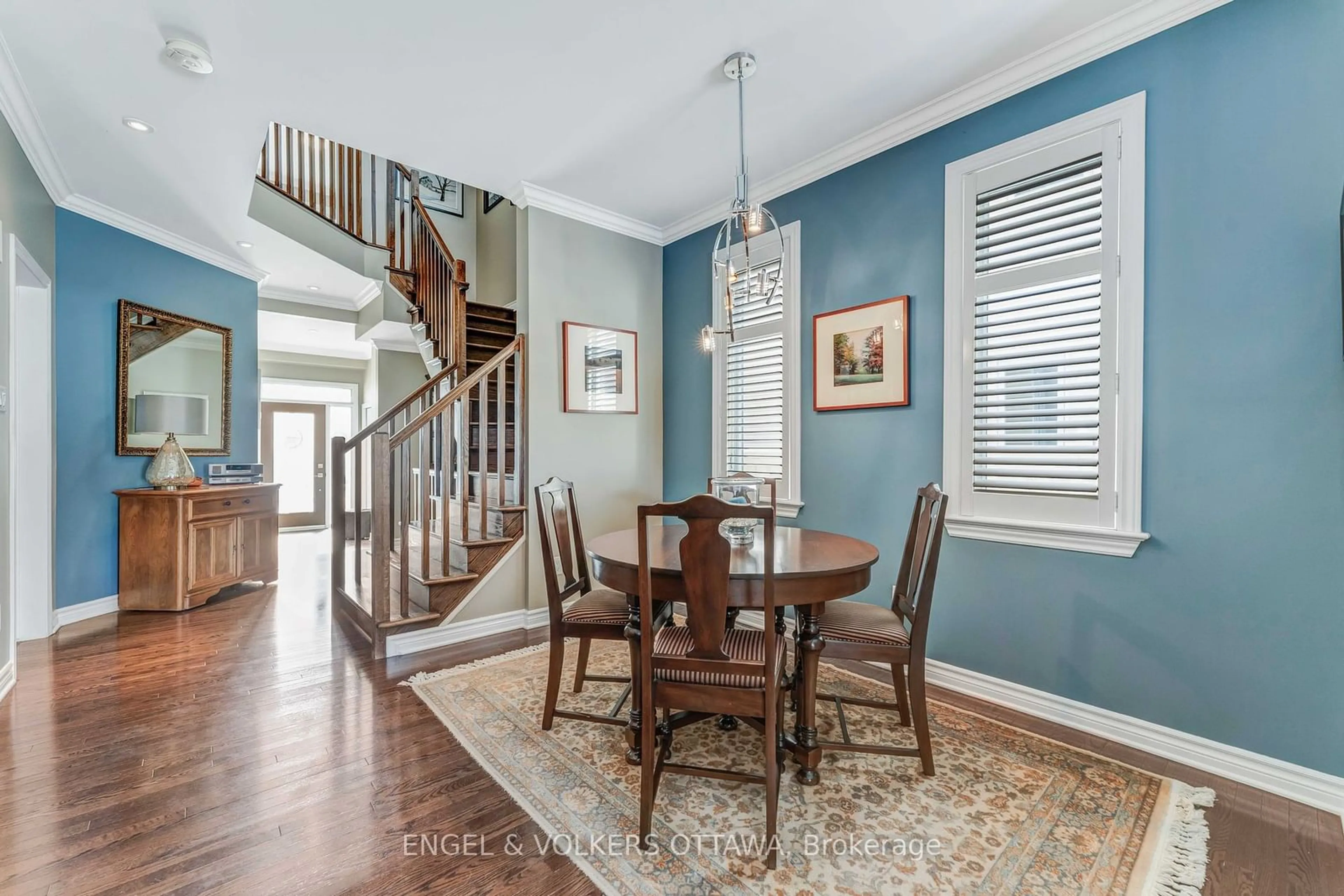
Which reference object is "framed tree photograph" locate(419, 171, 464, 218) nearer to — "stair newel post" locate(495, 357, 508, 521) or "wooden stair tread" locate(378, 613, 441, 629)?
"stair newel post" locate(495, 357, 508, 521)

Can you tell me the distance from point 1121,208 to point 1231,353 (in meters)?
0.69

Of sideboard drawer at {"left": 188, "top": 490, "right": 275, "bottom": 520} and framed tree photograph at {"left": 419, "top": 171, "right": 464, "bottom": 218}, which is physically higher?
framed tree photograph at {"left": 419, "top": 171, "right": 464, "bottom": 218}

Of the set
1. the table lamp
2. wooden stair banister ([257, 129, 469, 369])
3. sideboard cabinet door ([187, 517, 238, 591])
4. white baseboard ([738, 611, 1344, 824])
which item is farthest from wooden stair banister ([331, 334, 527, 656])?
white baseboard ([738, 611, 1344, 824])

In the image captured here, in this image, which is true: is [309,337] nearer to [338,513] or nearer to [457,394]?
[338,513]

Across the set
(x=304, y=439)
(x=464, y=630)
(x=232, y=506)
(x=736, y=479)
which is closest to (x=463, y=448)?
(x=464, y=630)

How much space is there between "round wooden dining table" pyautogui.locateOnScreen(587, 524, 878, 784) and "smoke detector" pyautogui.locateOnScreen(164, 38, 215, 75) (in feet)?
8.47

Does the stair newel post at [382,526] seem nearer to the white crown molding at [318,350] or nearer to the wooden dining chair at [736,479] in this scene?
the wooden dining chair at [736,479]

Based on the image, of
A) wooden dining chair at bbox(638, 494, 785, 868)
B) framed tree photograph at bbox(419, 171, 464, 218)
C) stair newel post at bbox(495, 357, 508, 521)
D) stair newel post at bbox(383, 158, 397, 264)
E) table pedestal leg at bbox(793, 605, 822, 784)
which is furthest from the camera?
framed tree photograph at bbox(419, 171, 464, 218)

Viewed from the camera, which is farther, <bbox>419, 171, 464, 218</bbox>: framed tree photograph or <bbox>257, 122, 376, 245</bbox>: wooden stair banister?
<bbox>419, 171, 464, 218</bbox>: framed tree photograph

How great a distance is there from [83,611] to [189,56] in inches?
145

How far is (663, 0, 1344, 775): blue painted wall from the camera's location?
187cm

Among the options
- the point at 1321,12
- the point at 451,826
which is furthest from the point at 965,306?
the point at 451,826

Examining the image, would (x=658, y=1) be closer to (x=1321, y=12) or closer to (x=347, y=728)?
(x=1321, y=12)

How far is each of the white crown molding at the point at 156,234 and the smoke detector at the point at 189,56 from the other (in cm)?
219
